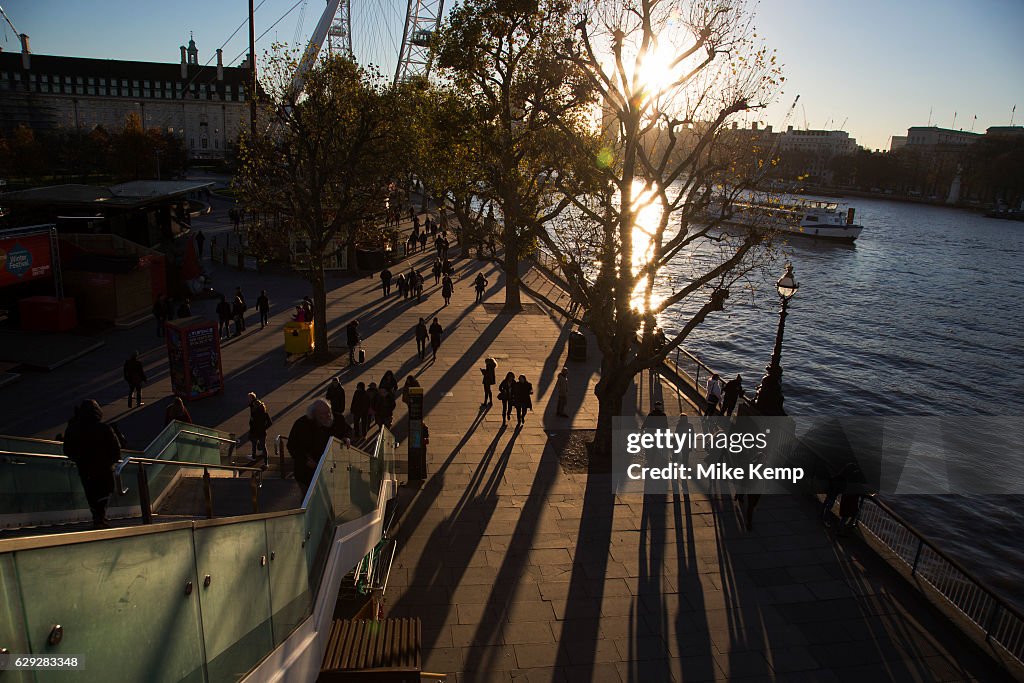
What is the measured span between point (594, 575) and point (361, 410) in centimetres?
722

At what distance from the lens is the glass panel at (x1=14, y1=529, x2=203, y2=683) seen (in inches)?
110

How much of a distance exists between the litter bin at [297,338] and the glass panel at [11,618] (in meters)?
18.7

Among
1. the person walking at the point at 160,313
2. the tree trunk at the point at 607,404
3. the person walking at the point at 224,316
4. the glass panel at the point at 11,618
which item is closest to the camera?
A: the glass panel at the point at 11,618

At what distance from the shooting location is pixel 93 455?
22.0ft

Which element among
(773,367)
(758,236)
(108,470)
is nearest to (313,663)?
(108,470)

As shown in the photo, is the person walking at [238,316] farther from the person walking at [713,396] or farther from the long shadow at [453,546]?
the person walking at [713,396]

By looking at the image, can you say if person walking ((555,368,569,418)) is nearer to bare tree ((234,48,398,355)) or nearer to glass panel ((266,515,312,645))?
bare tree ((234,48,398,355))

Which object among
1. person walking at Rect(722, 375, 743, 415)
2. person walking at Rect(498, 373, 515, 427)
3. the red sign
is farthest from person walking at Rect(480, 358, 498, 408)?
the red sign

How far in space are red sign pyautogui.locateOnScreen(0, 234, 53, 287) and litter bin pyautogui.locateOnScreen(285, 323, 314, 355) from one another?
875 cm

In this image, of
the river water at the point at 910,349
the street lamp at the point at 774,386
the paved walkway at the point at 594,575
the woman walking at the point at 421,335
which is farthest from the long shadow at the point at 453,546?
the river water at the point at 910,349

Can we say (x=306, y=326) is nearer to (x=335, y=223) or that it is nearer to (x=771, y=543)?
(x=335, y=223)

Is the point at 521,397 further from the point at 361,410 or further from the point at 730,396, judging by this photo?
the point at 730,396

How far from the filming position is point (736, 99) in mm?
13031

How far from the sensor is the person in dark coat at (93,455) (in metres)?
6.69
